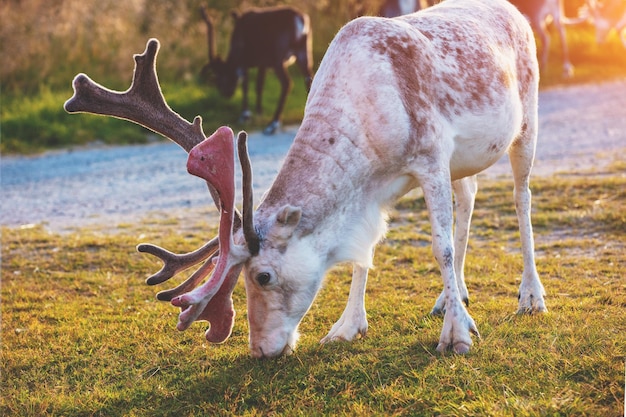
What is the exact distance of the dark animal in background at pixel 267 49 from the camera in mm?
13828

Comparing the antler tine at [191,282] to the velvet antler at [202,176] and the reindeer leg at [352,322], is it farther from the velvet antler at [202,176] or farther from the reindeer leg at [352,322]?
the reindeer leg at [352,322]

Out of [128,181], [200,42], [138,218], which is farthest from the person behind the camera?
[200,42]

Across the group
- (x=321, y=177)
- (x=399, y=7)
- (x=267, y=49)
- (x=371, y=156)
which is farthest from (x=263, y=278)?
(x=399, y=7)

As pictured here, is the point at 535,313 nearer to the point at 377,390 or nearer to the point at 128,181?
the point at 377,390

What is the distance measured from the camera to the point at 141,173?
440 inches

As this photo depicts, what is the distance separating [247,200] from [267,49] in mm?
10038

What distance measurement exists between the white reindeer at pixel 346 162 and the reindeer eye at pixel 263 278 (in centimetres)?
2

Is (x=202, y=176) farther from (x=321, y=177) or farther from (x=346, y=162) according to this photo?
(x=346, y=162)

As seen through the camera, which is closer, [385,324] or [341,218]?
[341,218]

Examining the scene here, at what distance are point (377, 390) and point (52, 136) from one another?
32.4ft

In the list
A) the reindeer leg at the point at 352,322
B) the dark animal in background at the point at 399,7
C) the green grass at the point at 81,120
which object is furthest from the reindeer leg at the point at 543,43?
the reindeer leg at the point at 352,322

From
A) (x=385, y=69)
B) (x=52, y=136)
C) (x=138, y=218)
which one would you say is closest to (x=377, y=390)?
(x=385, y=69)

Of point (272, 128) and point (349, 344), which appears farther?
point (272, 128)

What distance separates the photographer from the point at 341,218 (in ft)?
15.4
